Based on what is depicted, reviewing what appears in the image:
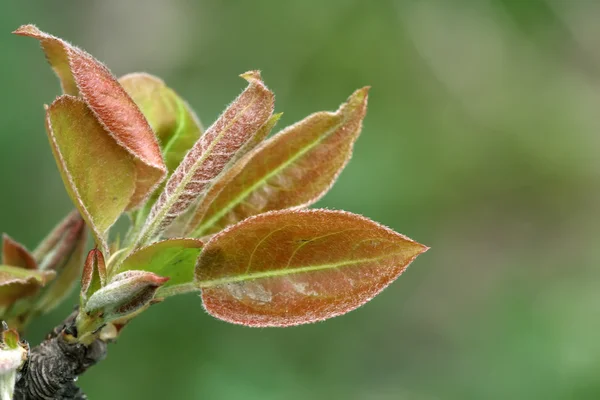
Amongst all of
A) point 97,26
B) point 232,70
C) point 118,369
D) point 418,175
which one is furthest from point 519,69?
point 118,369

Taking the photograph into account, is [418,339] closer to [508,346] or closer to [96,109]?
[508,346]

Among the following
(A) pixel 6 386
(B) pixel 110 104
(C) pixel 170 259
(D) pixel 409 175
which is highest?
(D) pixel 409 175

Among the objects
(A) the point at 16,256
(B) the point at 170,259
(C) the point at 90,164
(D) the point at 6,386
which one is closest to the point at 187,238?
(B) the point at 170,259

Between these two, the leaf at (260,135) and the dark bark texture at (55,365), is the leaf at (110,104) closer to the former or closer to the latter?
the leaf at (260,135)

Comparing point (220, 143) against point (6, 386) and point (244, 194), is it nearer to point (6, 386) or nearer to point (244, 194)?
point (244, 194)

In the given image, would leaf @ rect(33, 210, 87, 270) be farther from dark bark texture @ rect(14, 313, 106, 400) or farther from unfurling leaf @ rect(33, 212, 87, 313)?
dark bark texture @ rect(14, 313, 106, 400)

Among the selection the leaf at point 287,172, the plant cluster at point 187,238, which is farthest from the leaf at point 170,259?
the leaf at point 287,172

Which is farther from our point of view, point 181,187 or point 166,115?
point 166,115
